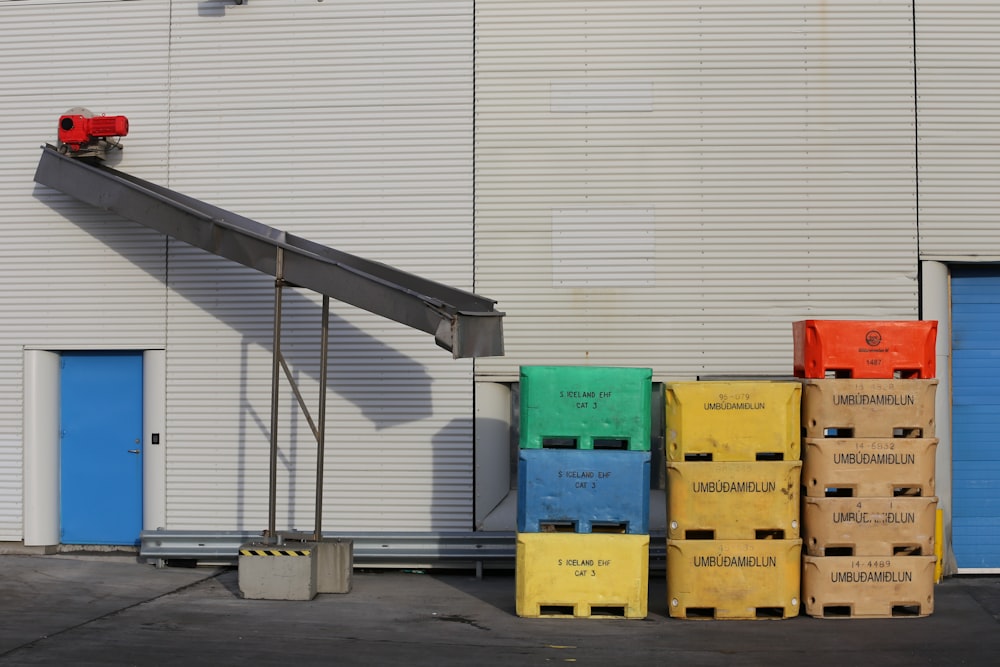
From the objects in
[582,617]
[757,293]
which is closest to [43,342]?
[582,617]

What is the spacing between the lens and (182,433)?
13.1m

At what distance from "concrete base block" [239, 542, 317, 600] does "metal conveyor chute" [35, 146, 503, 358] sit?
2596 millimetres

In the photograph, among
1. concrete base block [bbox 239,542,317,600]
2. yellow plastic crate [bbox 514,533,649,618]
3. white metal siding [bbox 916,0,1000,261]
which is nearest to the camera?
yellow plastic crate [bbox 514,533,649,618]

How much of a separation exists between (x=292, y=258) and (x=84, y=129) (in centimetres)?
367

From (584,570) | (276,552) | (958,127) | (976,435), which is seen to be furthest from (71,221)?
(976,435)

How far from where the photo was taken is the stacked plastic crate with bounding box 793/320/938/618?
10.3 m

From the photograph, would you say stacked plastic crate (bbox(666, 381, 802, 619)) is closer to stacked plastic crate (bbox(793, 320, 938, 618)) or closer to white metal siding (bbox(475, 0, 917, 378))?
stacked plastic crate (bbox(793, 320, 938, 618))

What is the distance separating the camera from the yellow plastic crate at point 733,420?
10.2m

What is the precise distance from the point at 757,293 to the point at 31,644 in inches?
326

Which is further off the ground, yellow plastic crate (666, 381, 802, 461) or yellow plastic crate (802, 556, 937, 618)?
yellow plastic crate (666, 381, 802, 461)

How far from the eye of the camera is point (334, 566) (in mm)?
11367

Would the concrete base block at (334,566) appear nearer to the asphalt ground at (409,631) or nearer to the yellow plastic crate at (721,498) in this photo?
the asphalt ground at (409,631)

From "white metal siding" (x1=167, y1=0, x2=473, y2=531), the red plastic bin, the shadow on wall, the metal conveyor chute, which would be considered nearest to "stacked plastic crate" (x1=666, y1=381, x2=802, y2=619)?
the red plastic bin

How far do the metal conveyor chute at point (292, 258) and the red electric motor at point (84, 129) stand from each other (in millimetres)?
203
